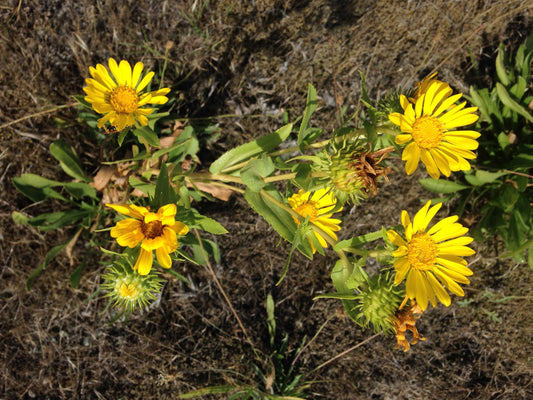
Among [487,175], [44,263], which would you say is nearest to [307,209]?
[487,175]

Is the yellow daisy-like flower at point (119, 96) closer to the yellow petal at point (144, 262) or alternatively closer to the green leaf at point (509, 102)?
the yellow petal at point (144, 262)

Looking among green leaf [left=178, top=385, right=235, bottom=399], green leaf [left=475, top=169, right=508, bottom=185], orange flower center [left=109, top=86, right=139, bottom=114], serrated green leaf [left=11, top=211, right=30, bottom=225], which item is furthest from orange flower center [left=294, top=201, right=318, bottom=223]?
serrated green leaf [left=11, top=211, right=30, bottom=225]

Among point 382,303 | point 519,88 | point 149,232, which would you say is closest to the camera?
point 149,232

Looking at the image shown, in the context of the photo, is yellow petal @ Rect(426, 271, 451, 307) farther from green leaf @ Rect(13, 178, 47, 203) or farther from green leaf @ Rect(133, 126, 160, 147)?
green leaf @ Rect(13, 178, 47, 203)

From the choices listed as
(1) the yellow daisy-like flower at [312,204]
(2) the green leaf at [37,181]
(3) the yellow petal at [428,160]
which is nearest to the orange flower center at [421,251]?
(3) the yellow petal at [428,160]

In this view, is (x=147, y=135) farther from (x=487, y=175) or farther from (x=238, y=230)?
(x=487, y=175)

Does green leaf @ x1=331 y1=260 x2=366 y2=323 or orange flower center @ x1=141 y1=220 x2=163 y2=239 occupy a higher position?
orange flower center @ x1=141 y1=220 x2=163 y2=239

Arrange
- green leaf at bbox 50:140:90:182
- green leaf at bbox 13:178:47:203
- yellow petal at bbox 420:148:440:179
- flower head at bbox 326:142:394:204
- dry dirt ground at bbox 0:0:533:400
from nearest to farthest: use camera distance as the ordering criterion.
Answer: flower head at bbox 326:142:394:204, yellow petal at bbox 420:148:440:179, green leaf at bbox 50:140:90:182, green leaf at bbox 13:178:47:203, dry dirt ground at bbox 0:0:533:400
